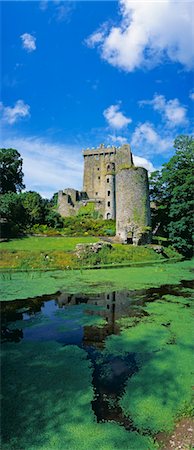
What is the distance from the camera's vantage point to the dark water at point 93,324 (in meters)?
4.79

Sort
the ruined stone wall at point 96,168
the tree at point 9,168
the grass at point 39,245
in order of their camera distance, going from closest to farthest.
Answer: the grass at point 39,245 < the tree at point 9,168 < the ruined stone wall at point 96,168

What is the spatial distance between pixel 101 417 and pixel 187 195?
Result: 27.4 m

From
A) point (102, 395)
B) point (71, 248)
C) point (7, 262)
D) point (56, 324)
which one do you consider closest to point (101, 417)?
point (102, 395)

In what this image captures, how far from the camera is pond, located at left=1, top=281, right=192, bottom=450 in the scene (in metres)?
3.72

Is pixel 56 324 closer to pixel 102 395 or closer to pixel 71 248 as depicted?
pixel 102 395

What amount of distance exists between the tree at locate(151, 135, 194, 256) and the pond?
19.6m

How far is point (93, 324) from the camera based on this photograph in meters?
8.09

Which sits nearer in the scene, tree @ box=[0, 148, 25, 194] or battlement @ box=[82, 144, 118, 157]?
tree @ box=[0, 148, 25, 194]

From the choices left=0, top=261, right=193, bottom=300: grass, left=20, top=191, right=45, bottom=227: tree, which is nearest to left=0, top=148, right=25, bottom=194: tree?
left=20, top=191, right=45, bottom=227: tree

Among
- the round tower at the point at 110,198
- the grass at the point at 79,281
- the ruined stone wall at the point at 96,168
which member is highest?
the ruined stone wall at the point at 96,168

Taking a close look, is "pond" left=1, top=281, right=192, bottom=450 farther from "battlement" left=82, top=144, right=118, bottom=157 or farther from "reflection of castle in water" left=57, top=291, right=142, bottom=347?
"battlement" left=82, top=144, right=118, bottom=157

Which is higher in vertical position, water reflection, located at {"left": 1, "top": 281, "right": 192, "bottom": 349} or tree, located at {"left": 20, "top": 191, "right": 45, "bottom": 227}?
tree, located at {"left": 20, "top": 191, "right": 45, "bottom": 227}

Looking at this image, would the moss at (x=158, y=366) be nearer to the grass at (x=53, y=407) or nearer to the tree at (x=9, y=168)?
the grass at (x=53, y=407)

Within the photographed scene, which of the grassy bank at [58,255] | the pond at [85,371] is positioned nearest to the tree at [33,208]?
the grassy bank at [58,255]
